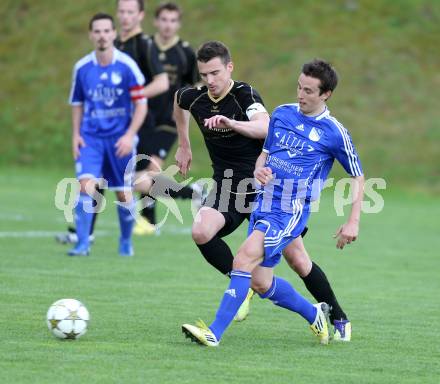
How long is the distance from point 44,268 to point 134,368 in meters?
4.40

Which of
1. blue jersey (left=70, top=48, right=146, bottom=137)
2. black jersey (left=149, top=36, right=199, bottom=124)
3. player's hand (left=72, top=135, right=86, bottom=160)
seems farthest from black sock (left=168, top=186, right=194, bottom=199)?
player's hand (left=72, top=135, right=86, bottom=160)

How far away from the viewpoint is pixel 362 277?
10.3 metres

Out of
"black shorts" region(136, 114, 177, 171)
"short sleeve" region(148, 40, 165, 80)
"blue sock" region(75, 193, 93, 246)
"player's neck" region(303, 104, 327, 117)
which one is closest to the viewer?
"player's neck" region(303, 104, 327, 117)

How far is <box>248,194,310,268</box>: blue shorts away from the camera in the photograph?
253 inches

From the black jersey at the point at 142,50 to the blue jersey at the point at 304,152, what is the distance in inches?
223

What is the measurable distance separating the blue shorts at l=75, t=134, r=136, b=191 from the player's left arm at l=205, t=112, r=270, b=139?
158 inches

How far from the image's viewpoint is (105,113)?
11062 mm

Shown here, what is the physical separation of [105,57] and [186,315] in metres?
4.23

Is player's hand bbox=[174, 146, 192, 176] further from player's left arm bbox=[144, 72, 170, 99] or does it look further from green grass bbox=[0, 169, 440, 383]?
player's left arm bbox=[144, 72, 170, 99]

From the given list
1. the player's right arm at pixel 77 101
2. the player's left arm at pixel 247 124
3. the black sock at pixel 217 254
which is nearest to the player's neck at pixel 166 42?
the player's right arm at pixel 77 101

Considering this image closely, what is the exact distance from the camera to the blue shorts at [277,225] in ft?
21.1

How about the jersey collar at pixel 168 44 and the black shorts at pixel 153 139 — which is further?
the jersey collar at pixel 168 44

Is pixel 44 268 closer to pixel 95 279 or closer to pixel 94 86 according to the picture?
pixel 95 279

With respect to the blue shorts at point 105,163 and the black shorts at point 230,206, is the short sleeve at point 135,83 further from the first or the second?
the black shorts at point 230,206
